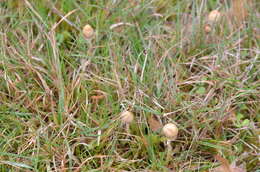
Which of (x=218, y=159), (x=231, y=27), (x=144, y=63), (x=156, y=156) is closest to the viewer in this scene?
(x=218, y=159)

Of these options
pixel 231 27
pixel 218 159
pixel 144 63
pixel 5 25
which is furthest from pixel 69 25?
pixel 218 159

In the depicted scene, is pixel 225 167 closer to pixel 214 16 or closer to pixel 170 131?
pixel 170 131

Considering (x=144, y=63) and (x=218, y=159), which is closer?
(x=218, y=159)

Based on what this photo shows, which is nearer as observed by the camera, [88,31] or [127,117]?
[127,117]

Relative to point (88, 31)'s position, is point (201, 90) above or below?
below

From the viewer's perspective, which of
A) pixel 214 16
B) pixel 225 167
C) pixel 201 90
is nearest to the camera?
pixel 225 167

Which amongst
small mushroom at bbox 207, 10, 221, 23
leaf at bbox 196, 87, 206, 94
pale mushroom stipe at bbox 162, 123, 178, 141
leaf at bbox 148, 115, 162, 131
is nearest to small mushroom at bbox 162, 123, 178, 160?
pale mushroom stipe at bbox 162, 123, 178, 141

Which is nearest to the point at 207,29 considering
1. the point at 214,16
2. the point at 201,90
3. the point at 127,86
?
the point at 214,16

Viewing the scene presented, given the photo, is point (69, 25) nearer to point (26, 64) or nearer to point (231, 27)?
point (26, 64)

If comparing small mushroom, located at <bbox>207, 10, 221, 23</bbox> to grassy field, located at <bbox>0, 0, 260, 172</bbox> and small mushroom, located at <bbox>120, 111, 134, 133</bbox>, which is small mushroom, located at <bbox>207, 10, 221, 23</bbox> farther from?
small mushroom, located at <bbox>120, 111, 134, 133</bbox>
